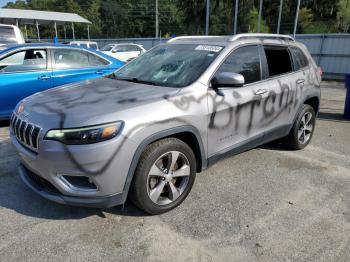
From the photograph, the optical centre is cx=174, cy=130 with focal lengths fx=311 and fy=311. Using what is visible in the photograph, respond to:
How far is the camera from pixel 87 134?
252cm

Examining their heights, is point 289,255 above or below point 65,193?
below

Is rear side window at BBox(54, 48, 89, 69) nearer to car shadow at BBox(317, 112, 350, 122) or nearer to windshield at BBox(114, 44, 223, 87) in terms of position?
windshield at BBox(114, 44, 223, 87)

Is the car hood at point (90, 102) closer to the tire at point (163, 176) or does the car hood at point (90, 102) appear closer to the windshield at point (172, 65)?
the windshield at point (172, 65)

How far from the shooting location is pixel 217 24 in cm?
4572

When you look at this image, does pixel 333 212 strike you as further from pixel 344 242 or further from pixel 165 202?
pixel 165 202

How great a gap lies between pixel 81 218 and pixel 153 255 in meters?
0.88

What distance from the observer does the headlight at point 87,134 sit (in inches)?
99.0

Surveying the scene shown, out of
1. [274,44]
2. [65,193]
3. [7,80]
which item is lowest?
[65,193]

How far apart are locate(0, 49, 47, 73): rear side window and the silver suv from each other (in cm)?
260

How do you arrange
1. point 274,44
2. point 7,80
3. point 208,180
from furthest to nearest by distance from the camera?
point 7,80
point 274,44
point 208,180

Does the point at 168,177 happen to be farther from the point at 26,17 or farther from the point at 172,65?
the point at 26,17

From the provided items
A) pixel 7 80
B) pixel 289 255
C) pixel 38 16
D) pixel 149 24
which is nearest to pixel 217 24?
pixel 149 24

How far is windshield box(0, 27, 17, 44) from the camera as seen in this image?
9531 mm

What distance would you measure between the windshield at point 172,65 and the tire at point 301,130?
1874mm
